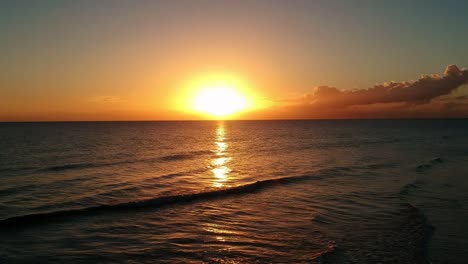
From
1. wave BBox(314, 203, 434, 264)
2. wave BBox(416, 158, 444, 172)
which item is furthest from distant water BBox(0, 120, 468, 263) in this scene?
wave BBox(416, 158, 444, 172)

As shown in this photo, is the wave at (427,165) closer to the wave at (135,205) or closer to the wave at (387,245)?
the wave at (135,205)

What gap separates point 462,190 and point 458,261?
13979mm

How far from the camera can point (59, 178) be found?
28094 mm

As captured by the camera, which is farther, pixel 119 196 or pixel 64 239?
pixel 119 196

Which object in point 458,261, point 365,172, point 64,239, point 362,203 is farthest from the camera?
point 365,172

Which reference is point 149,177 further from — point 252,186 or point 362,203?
point 362,203

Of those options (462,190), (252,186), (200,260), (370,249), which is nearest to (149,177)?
(252,186)

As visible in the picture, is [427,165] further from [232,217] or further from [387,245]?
[387,245]

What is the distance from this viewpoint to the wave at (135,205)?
1669cm

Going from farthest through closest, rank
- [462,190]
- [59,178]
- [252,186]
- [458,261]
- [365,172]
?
[365,172]
[59,178]
[252,186]
[462,190]
[458,261]

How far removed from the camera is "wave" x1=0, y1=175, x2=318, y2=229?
16688 mm

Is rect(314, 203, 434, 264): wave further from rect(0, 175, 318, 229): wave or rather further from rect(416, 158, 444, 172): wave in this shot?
rect(416, 158, 444, 172): wave

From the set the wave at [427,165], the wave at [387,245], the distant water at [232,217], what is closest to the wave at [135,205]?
the distant water at [232,217]

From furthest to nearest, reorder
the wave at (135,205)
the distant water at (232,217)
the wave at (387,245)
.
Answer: the wave at (135,205) < the distant water at (232,217) < the wave at (387,245)
